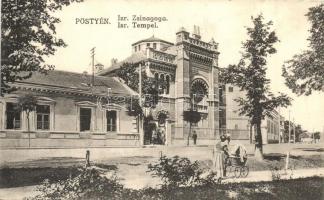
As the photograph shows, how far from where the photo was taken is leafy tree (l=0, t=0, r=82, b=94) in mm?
8469

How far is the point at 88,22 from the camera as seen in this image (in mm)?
9711

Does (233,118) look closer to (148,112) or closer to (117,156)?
(148,112)

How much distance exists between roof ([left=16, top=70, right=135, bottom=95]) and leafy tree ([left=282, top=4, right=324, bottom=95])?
9313 millimetres

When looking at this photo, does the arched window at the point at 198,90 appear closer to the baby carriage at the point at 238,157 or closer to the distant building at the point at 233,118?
the distant building at the point at 233,118

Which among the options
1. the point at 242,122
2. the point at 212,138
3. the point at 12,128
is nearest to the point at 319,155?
the point at 212,138

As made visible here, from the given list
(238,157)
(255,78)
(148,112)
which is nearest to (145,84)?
(148,112)

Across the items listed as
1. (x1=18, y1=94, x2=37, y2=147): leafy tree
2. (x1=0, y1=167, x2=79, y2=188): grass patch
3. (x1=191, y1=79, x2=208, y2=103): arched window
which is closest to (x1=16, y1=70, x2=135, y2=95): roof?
(x1=18, y1=94, x2=37, y2=147): leafy tree

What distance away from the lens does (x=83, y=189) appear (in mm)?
8273

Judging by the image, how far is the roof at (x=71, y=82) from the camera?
1662 centimetres

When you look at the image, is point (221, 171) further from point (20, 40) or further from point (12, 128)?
point (12, 128)

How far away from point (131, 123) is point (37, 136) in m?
6.76

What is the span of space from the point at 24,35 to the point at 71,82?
10.1 metres

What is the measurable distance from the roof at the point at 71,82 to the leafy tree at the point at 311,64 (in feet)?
30.6

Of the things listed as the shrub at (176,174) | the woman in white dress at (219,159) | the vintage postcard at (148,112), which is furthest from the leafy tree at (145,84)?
the shrub at (176,174)
